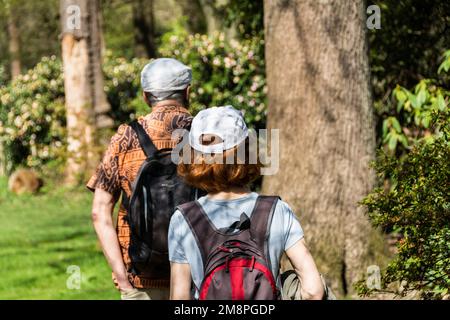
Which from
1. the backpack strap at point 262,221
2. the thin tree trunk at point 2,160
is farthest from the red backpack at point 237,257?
the thin tree trunk at point 2,160

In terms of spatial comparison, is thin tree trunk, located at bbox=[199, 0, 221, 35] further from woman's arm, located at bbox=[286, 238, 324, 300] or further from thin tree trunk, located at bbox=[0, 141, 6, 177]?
woman's arm, located at bbox=[286, 238, 324, 300]

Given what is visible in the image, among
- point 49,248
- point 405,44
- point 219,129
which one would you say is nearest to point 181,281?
point 219,129

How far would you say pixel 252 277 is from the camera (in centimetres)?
342

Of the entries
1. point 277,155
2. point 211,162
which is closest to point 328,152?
point 277,155

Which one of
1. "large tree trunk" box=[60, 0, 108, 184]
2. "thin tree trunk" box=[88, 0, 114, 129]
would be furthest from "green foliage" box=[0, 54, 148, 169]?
"large tree trunk" box=[60, 0, 108, 184]

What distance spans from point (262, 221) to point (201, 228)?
9.5 inches

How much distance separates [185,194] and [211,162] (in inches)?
33.7

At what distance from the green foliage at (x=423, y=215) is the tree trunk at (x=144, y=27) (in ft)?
80.4

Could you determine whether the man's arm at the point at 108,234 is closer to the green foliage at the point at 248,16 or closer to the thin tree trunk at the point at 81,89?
the green foliage at the point at 248,16

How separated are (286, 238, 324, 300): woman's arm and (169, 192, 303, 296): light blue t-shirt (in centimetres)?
6

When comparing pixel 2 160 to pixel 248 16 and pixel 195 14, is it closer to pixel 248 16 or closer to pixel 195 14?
pixel 248 16

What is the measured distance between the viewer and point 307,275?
3498 millimetres

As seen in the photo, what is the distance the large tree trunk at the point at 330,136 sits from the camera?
25.0 feet

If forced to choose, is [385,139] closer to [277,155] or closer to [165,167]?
[277,155]
